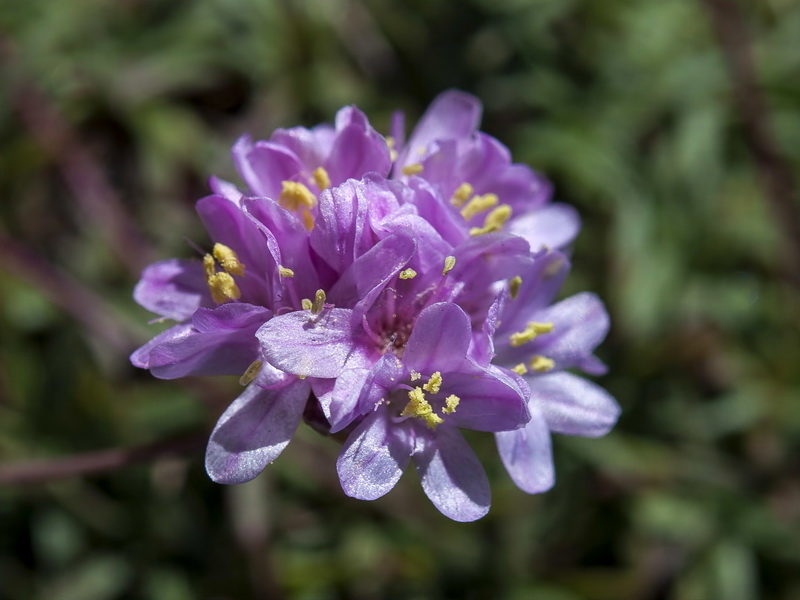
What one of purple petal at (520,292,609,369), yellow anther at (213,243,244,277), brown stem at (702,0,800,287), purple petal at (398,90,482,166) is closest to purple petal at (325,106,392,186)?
purple petal at (398,90,482,166)

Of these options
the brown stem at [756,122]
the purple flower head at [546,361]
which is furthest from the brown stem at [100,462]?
the brown stem at [756,122]

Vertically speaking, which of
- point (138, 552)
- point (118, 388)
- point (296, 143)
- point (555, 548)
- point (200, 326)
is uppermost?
point (296, 143)

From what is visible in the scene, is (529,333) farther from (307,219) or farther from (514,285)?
(307,219)

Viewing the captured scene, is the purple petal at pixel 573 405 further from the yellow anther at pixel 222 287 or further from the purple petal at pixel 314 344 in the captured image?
the yellow anther at pixel 222 287

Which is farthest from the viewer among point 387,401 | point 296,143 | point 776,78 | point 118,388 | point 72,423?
point 776,78

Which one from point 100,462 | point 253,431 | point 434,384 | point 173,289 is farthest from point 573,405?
point 100,462

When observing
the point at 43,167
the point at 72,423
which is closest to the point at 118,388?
the point at 72,423

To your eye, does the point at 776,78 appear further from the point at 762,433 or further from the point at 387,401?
the point at 387,401
